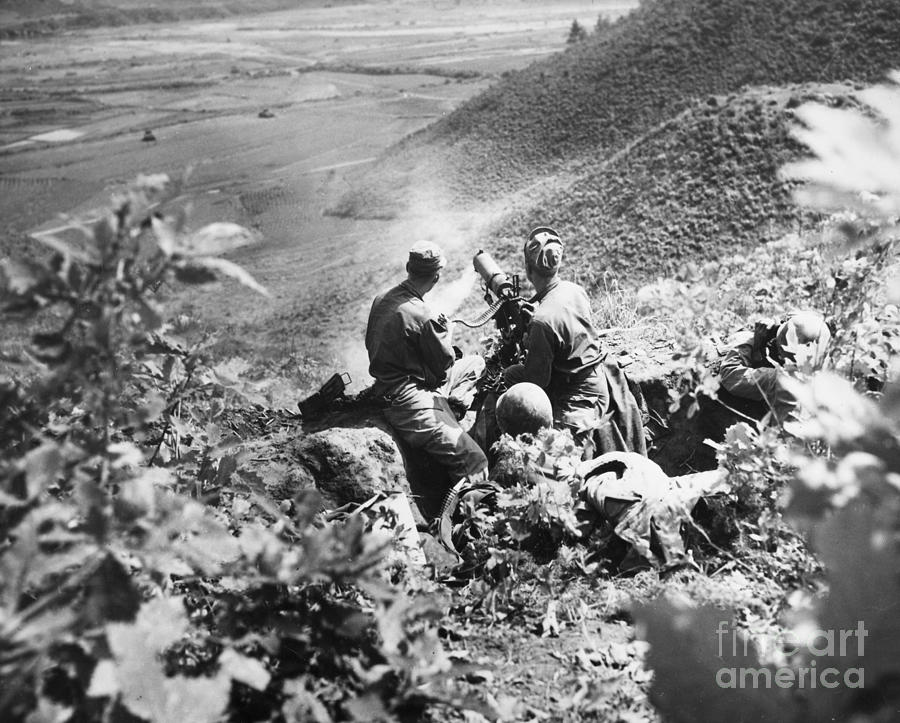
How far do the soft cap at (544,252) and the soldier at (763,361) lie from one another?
1.00 metres

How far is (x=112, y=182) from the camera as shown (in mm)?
16875

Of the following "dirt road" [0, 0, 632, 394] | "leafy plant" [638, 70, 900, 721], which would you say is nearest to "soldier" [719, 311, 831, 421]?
"leafy plant" [638, 70, 900, 721]

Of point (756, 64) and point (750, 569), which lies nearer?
point (750, 569)

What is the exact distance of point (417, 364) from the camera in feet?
13.0

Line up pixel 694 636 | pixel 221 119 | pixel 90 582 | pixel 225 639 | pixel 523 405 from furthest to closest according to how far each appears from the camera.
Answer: pixel 221 119 → pixel 523 405 → pixel 225 639 → pixel 90 582 → pixel 694 636

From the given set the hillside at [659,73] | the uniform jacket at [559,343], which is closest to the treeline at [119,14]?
the hillside at [659,73]

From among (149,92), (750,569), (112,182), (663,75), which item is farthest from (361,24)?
(750,569)

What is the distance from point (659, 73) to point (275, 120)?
11.5 m

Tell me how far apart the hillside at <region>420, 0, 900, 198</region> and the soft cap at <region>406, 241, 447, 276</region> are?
33.1 ft

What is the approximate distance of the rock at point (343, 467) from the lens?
3.46 metres

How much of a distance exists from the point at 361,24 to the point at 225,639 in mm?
28998

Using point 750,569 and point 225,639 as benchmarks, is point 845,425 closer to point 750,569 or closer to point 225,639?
point 225,639

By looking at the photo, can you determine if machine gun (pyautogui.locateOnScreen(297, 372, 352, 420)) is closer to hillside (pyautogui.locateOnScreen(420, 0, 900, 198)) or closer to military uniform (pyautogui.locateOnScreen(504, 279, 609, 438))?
military uniform (pyautogui.locateOnScreen(504, 279, 609, 438))

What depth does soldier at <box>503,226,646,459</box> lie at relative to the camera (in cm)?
376
